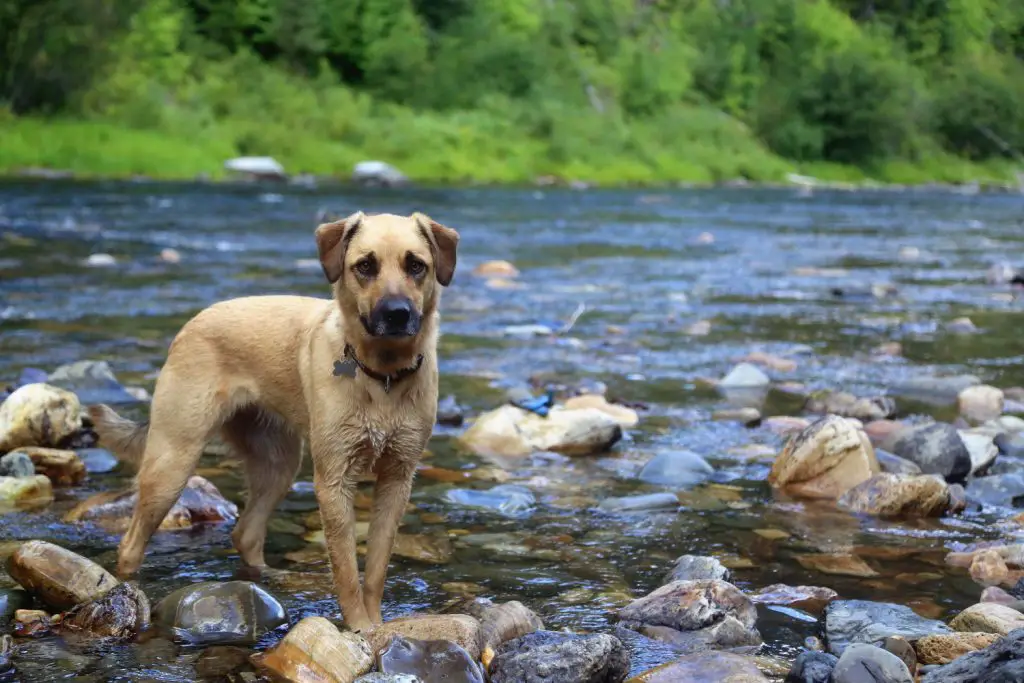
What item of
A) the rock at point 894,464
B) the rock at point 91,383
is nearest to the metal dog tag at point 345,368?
the rock at point 894,464

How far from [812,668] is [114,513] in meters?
3.57

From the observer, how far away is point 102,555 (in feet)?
18.4

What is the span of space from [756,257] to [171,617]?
1684cm

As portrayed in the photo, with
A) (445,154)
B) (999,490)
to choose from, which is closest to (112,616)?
(999,490)

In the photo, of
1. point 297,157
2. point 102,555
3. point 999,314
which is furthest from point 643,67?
point 102,555

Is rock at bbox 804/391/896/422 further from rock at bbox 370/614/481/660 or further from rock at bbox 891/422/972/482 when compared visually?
rock at bbox 370/614/481/660

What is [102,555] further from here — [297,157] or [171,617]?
[297,157]

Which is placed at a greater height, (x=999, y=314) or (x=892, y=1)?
(x=892, y=1)

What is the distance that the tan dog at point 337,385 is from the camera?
4.68m

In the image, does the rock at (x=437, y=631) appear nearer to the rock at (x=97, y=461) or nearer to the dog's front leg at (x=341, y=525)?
the dog's front leg at (x=341, y=525)

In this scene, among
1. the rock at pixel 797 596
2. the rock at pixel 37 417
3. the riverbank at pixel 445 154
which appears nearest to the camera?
the rock at pixel 797 596

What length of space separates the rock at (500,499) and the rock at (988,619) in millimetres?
2384

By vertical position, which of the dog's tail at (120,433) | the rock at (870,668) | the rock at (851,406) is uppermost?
the dog's tail at (120,433)

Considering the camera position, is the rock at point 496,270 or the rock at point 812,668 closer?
the rock at point 812,668
